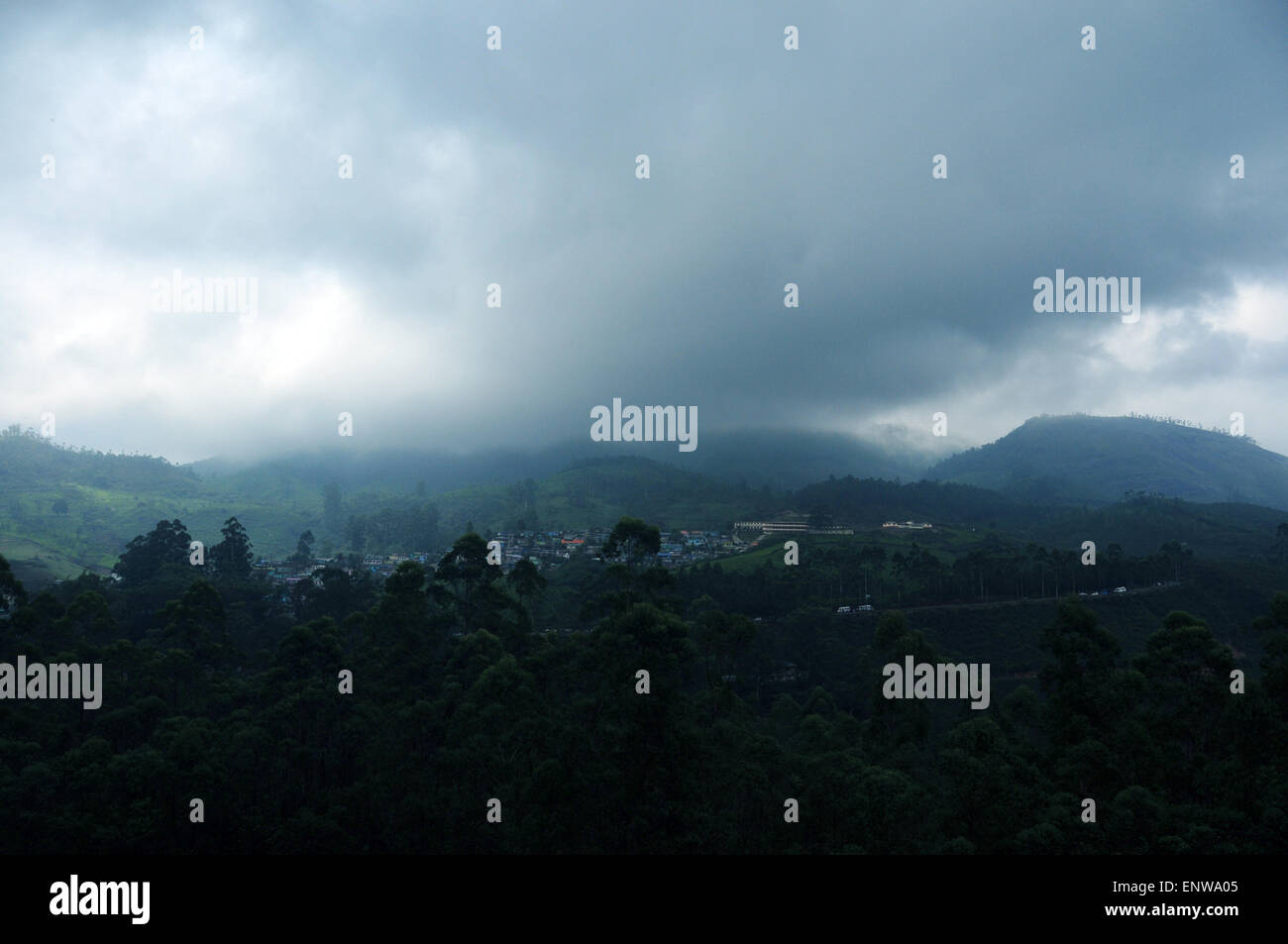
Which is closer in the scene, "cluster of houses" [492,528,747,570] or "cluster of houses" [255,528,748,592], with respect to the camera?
"cluster of houses" [255,528,748,592]

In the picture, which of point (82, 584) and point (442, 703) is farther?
point (82, 584)

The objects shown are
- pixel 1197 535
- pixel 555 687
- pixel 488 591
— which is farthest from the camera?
pixel 1197 535

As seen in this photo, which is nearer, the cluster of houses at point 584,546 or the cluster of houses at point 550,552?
the cluster of houses at point 550,552

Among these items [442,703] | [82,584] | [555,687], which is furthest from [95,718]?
[82,584]

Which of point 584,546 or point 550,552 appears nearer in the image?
point 550,552

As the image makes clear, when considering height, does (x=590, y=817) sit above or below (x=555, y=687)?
below

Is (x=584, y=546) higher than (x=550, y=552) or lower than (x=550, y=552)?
higher

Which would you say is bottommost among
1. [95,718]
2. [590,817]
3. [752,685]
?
[752,685]

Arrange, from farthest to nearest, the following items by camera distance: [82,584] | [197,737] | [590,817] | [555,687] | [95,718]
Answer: [82,584] → [555,687] → [95,718] → [197,737] → [590,817]

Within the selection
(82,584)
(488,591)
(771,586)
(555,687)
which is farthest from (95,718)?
(771,586)

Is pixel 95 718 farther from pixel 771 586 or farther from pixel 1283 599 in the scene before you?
pixel 771 586
